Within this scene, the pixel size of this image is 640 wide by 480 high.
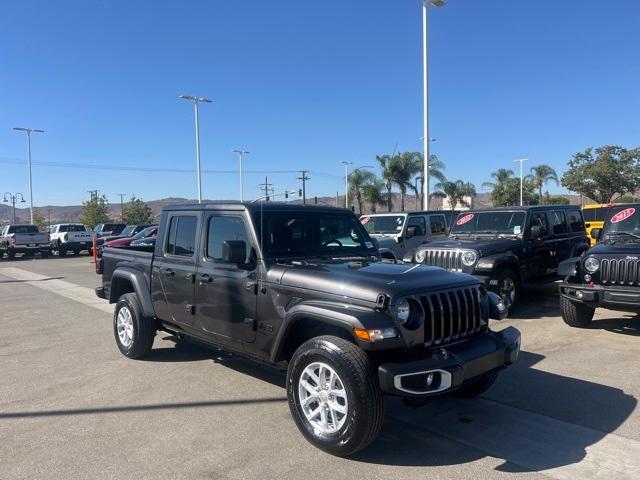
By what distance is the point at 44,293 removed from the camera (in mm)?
13219

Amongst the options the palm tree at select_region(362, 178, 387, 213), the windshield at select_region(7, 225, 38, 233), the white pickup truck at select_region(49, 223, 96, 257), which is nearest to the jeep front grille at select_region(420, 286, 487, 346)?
the white pickup truck at select_region(49, 223, 96, 257)

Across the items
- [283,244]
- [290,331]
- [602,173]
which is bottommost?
[290,331]

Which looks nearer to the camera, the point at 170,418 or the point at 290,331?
the point at 290,331

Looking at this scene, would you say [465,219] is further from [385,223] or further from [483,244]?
[385,223]

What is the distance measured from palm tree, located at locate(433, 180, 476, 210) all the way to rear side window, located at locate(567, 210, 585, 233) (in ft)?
98.7

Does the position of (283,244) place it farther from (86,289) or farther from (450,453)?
(86,289)

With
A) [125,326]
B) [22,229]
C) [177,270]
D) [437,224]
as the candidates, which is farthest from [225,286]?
[22,229]

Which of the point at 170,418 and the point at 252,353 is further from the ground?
the point at 252,353

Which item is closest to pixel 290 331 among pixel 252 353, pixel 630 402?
pixel 252 353

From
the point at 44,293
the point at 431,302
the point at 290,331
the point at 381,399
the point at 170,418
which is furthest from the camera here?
the point at 44,293

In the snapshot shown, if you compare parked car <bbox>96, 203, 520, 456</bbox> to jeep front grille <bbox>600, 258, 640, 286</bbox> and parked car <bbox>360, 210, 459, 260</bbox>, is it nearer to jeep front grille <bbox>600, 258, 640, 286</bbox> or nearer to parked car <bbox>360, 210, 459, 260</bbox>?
jeep front grille <bbox>600, 258, 640, 286</bbox>

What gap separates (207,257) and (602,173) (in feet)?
147

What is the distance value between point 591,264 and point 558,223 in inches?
143

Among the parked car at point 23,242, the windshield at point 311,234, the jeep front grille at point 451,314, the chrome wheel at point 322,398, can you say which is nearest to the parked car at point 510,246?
the windshield at point 311,234
